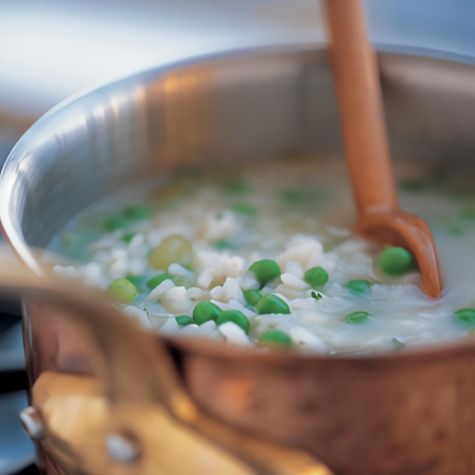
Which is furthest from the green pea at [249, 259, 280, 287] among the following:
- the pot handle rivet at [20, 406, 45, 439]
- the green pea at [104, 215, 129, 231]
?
the pot handle rivet at [20, 406, 45, 439]

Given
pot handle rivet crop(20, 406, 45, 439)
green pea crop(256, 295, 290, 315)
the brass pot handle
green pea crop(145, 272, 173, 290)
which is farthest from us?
green pea crop(145, 272, 173, 290)

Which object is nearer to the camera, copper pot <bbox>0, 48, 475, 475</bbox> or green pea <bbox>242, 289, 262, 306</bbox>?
copper pot <bbox>0, 48, 475, 475</bbox>

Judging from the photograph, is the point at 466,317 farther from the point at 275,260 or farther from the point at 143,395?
the point at 143,395

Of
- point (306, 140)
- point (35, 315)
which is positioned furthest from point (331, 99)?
point (35, 315)

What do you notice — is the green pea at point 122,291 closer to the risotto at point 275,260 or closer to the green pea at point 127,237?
the risotto at point 275,260

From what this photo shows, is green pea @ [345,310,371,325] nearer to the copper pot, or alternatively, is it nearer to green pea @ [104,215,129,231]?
the copper pot
